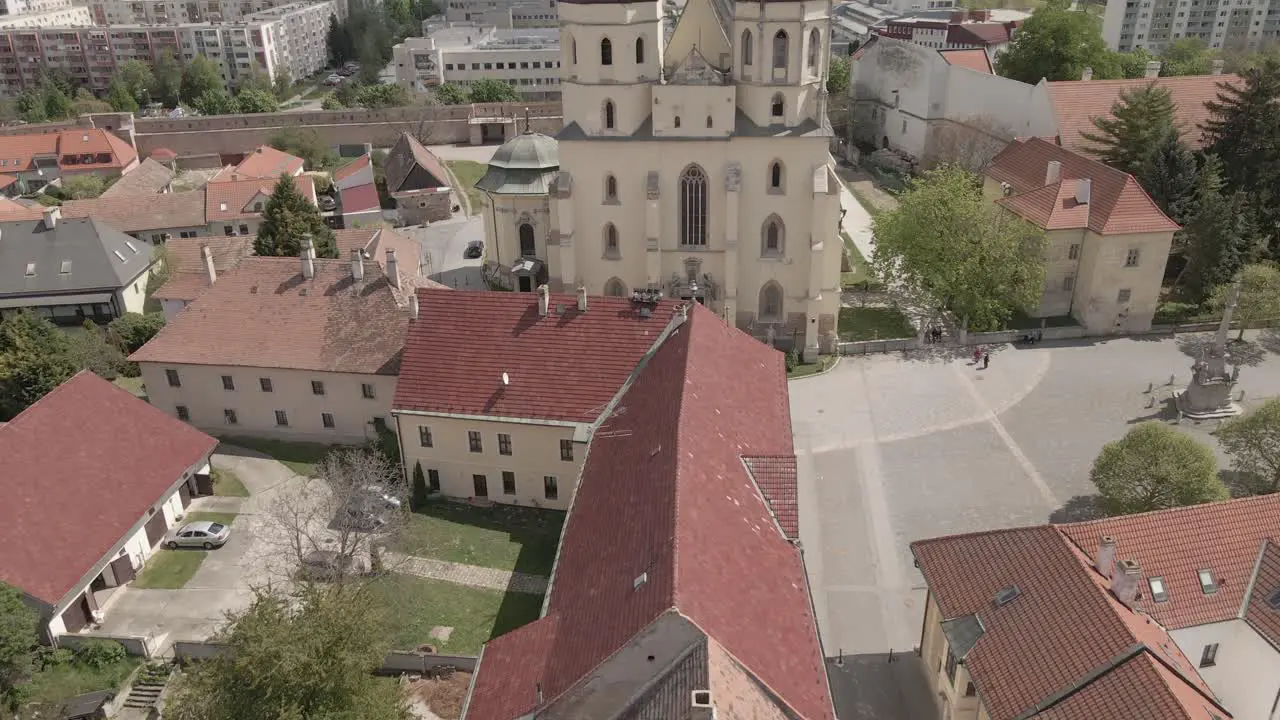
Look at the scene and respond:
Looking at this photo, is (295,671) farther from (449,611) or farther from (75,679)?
(75,679)

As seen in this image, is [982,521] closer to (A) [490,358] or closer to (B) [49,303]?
(A) [490,358]

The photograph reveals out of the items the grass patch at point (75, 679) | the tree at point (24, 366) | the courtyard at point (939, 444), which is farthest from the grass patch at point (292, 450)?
the courtyard at point (939, 444)

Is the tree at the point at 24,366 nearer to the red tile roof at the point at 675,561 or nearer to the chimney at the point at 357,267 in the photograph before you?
the chimney at the point at 357,267

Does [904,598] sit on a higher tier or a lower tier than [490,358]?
lower

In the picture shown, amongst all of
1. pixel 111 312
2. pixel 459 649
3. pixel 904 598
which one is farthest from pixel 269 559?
pixel 111 312

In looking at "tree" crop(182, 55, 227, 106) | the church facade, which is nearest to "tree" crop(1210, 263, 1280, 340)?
the church facade

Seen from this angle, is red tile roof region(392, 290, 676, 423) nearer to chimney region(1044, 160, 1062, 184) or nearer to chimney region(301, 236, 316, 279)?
chimney region(301, 236, 316, 279)
